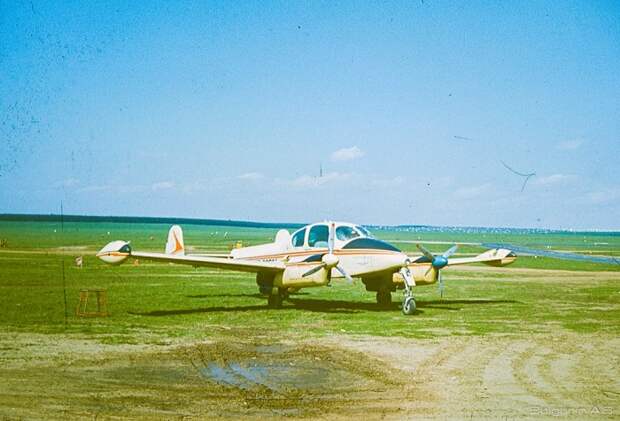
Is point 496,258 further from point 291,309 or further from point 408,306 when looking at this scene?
point 291,309

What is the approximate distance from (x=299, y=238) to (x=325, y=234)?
3.14 feet

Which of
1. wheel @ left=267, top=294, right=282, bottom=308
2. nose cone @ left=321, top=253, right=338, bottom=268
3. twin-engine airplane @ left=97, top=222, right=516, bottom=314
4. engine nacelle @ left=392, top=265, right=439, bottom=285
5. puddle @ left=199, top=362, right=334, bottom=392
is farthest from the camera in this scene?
wheel @ left=267, top=294, right=282, bottom=308

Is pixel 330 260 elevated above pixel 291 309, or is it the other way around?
pixel 330 260

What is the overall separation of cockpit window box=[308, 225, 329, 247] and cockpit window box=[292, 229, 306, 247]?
29cm

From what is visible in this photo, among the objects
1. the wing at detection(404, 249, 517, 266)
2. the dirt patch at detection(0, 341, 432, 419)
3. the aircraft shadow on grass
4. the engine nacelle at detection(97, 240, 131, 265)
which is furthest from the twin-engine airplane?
the dirt patch at detection(0, 341, 432, 419)

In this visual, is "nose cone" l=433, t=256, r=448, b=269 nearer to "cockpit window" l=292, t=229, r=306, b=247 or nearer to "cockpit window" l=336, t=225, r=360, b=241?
"cockpit window" l=336, t=225, r=360, b=241

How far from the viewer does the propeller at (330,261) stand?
19.0 m

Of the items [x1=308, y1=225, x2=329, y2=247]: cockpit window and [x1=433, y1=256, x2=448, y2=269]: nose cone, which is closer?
[x1=433, y1=256, x2=448, y2=269]: nose cone

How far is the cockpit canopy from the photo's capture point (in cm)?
2019

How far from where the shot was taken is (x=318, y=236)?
20.4 m

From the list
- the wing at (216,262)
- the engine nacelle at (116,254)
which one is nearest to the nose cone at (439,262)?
the wing at (216,262)

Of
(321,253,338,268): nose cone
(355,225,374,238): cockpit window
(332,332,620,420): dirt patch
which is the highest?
(355,225,374,238): cockpit window

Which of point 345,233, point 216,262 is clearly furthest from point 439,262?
point 216,262

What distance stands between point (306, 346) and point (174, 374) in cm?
361
